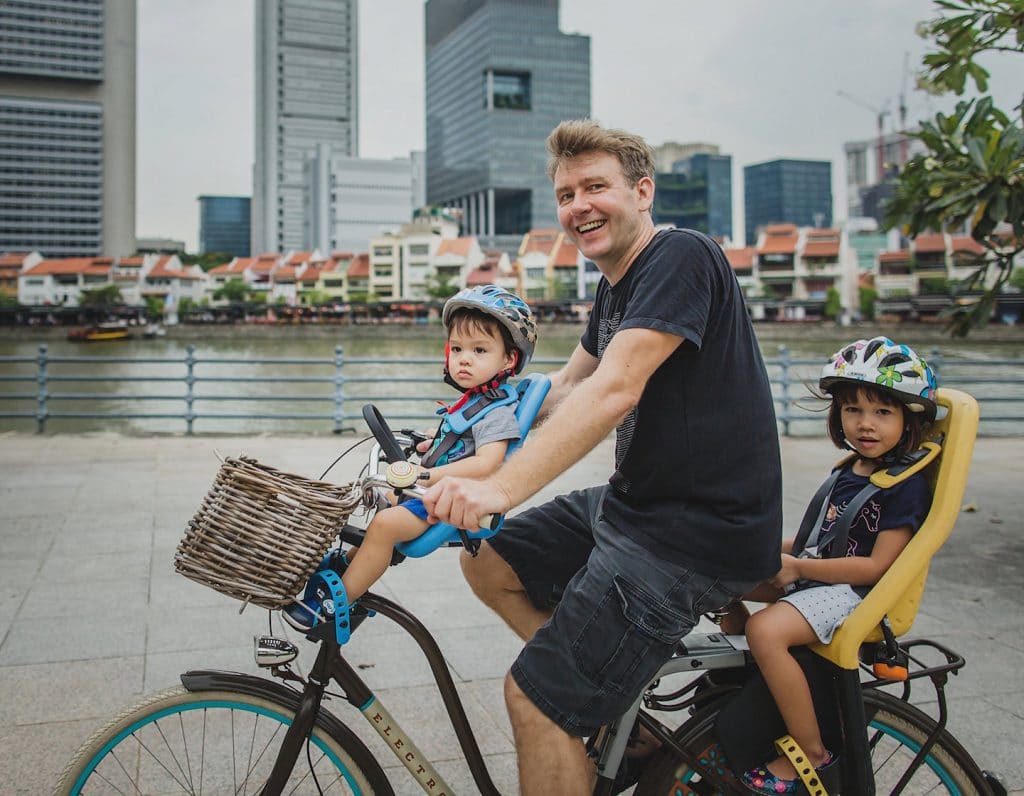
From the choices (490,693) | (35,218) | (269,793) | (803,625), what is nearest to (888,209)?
(490,693)

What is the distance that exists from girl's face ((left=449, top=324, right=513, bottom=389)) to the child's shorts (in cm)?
77

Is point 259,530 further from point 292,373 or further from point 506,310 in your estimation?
point 292,373

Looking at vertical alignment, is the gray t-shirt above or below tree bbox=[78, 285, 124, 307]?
below

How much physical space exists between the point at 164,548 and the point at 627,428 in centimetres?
440

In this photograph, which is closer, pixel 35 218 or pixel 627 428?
pixel 627 428

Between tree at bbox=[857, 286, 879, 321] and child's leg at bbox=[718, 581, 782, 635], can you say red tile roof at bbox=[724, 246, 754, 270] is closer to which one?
tree at bbox=[857, 286, 879, 321]

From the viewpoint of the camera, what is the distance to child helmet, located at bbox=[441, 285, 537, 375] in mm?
1828

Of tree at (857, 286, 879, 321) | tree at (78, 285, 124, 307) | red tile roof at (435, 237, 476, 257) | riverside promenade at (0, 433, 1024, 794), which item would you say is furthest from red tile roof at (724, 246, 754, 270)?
riverside promenade at (0, 433, 1024, 794)

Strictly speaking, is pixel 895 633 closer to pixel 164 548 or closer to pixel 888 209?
pixel 888 209

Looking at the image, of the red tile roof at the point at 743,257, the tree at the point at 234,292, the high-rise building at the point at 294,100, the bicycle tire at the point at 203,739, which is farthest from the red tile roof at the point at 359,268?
the bicycle tire at the point at 203,739

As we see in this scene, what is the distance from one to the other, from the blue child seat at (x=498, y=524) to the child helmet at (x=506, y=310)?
0.17 ft

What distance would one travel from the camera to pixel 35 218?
114 metres

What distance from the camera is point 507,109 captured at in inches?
5251

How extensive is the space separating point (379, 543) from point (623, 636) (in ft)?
1.60
